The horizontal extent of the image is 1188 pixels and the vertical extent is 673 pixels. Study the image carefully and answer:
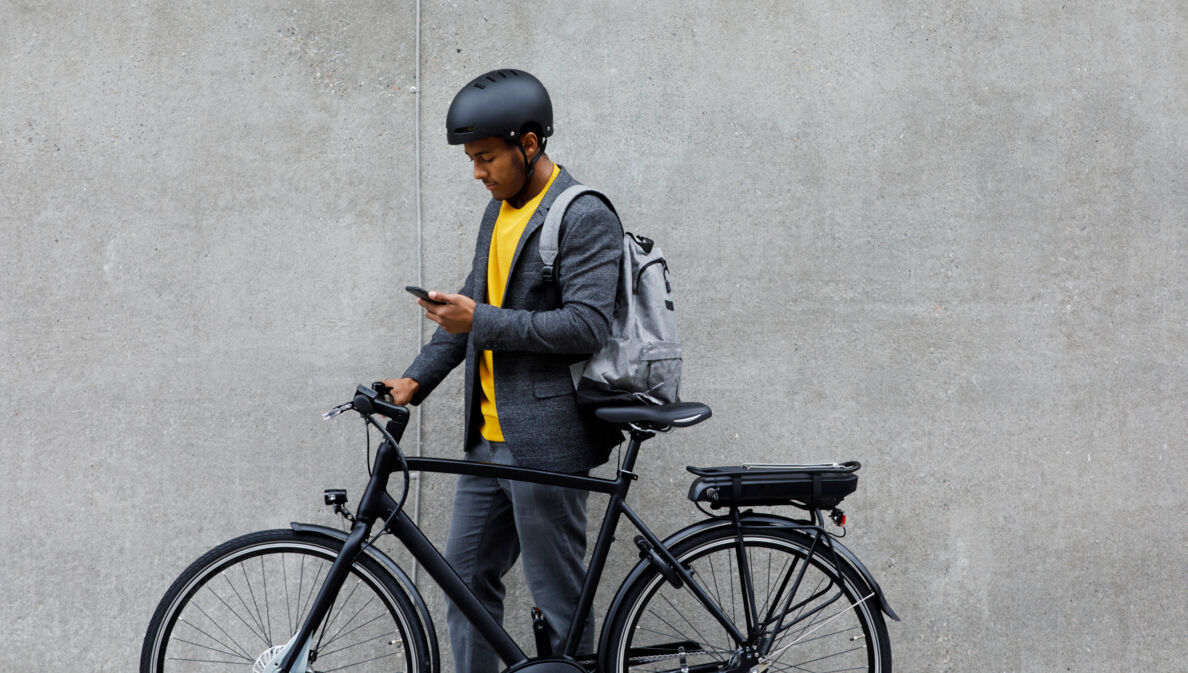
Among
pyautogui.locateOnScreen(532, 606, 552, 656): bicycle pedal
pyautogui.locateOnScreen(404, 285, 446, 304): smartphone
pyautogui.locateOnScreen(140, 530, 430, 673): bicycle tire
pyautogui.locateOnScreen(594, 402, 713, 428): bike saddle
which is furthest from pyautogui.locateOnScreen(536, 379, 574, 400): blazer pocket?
pyautogui.locateOnScreen(140, 530, 430, 673): bicycle tire

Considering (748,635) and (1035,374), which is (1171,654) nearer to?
(1035,374)

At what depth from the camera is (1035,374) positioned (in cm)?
347

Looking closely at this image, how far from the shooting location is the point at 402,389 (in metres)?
2.67

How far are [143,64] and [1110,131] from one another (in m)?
3.49

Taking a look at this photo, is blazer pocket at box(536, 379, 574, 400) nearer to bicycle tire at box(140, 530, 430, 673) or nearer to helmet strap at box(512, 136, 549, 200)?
helmet strap at box(512, 136, 549, 200)

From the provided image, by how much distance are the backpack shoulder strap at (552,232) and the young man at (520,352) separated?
0.8 inches

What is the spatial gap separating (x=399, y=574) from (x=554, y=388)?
65cm

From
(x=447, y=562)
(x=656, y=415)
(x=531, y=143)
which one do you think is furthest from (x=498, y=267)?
(x=447, y=562)

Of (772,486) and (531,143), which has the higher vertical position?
(531,143)

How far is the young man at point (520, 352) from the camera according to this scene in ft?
8.08

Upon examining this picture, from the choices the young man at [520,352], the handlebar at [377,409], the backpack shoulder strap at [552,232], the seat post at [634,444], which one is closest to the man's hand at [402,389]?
the young man at [520,352]

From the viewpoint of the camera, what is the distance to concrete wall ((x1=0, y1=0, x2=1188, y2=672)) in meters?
3.17

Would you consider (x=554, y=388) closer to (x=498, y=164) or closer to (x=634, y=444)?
(x=634, y=444)

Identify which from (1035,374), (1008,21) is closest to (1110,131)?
(1008,21)
